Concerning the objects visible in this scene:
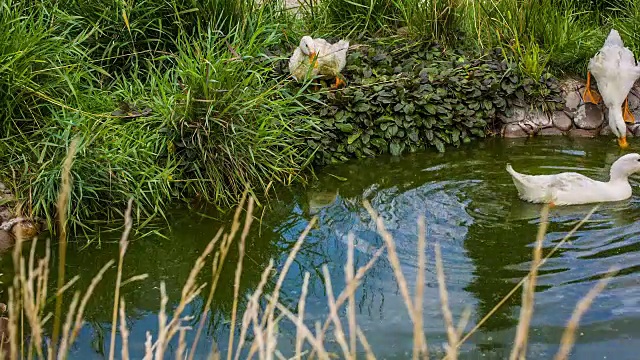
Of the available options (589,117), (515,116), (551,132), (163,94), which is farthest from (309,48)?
(589,117)

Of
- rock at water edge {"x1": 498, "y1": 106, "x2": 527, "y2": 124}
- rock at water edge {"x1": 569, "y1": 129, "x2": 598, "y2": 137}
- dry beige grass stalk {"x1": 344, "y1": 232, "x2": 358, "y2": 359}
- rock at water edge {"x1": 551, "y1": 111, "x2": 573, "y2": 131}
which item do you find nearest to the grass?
rock at water edge {"x1": 498, "y1": 106, "x2": 527, "y2": 124}

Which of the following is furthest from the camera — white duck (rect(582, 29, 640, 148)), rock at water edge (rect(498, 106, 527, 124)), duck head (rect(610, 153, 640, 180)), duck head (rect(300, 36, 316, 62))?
rock at water edge (rect(498, 106, 527, 124))

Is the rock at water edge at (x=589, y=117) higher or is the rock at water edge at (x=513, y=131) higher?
the rock at water edge at (x=589, y=117)

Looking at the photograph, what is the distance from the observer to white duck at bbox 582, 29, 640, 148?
6129mm

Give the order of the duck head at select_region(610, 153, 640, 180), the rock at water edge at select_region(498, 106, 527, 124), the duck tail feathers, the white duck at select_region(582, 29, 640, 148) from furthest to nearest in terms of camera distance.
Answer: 1. the rock at water edge at select_region(498, 106, 527, 124)
2. the duck tail feathers
3. the white duck at select_region(582, 29, 640, 148)
4. the duck head at select_region(610, 153, 640, 180)

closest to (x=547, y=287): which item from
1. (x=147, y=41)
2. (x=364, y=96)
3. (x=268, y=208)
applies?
(x=268, y=208)

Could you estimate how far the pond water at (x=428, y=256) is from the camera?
3.70 metres

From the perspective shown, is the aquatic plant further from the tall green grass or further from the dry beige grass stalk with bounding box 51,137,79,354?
the dry beige grass stalk with bounding box 51,137,79,354

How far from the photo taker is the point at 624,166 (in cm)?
501

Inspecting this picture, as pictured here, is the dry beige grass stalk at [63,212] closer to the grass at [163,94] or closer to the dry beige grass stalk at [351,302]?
the dry beige grass stalk at [351,302]

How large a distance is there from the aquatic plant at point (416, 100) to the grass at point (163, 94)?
141 mm

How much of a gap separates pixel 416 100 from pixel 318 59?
0.78m

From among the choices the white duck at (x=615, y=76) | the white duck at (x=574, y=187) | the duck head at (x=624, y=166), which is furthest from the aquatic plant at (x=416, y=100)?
the duck head at (x=624, y=166)

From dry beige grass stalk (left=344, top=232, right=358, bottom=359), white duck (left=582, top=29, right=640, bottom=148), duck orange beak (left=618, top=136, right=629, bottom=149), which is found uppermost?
white duck (left=582, top=29, right=640, bottom=148)
